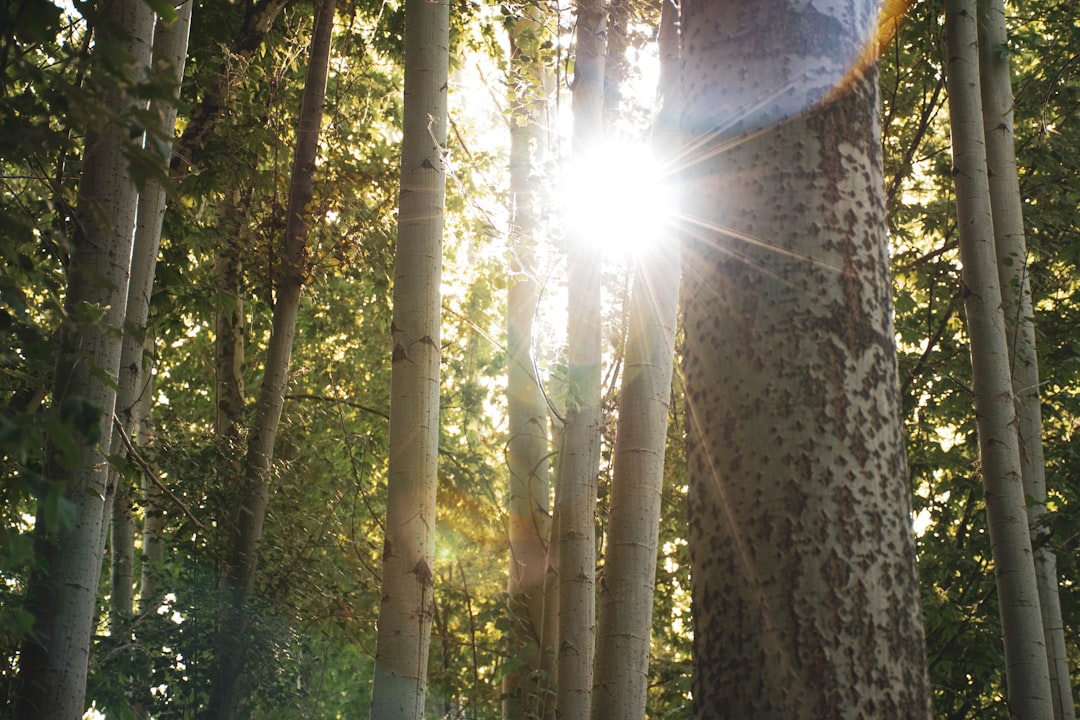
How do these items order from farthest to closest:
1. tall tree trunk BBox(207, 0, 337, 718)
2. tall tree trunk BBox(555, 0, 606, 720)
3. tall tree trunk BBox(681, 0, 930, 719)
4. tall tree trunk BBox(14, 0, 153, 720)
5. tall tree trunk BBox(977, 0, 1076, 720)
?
tall tree trunk BBox(207, 0, 337, 718) → tall tree trunk BBox(977, 0, 1076, 720) → tall tree trunk BBox(555, 0, 606, 720) → tall tree trunk BBox(14, 0, 153, 720) → tall tree trunk BBox(681, 0, 930, 719)

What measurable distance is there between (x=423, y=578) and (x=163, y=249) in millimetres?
4530

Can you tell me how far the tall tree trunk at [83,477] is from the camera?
3318mm

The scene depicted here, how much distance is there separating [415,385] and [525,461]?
4216 mm

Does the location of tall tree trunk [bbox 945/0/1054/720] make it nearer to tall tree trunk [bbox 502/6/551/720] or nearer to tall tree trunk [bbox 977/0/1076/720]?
tall tree trunk [bbox 977/0/1076/720]

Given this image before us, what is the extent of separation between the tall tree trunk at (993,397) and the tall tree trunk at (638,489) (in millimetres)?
1645

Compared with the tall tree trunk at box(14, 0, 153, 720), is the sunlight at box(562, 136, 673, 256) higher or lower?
higher

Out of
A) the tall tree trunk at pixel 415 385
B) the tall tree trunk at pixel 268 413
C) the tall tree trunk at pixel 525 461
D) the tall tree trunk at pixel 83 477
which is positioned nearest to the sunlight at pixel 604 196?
the tall tree trunk at pixel 525 461

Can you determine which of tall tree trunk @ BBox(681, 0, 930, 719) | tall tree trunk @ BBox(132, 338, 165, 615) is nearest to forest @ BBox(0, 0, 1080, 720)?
tall tree trunk @ BBox(681, 0, 930, 719)

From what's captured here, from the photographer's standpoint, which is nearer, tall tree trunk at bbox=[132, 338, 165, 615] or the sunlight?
the sunlight

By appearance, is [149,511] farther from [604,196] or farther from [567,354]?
[604,196]

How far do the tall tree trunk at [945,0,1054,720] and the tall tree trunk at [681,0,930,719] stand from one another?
290 centimetres

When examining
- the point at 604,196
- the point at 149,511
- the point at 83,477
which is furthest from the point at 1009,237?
the point at 149,511

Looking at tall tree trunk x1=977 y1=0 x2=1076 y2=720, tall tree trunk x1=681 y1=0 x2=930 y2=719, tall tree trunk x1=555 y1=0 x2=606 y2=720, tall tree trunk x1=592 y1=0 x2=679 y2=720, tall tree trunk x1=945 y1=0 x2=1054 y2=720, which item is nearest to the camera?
tall tree trunk x1=681 y1=0 x2=930 y2=719

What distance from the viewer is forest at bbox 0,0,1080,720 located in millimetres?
2037
